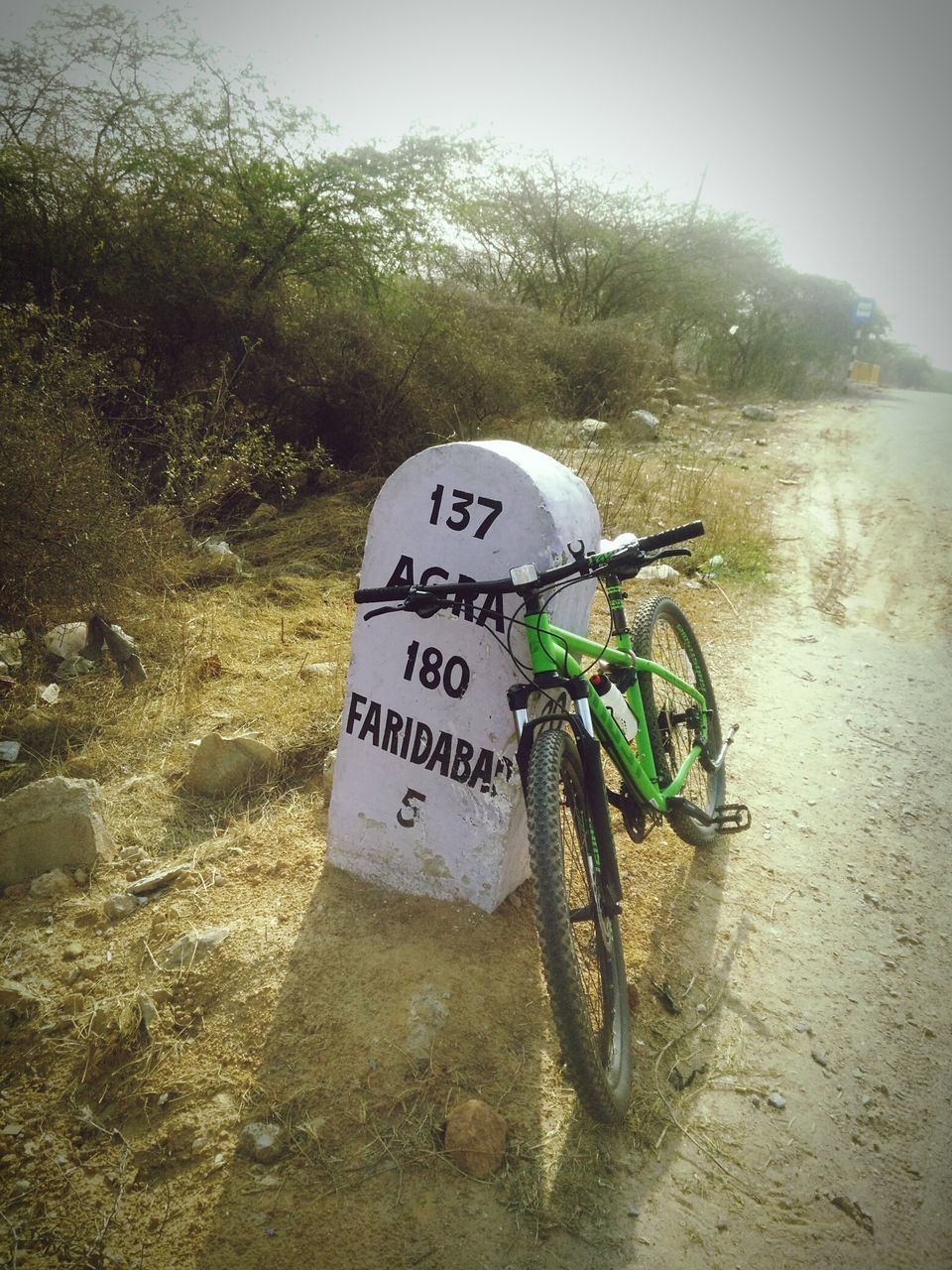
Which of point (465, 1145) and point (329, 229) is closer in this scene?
point (465, 1145)

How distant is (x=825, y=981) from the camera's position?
2.39 metres

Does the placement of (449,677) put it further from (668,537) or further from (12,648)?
(12,648)

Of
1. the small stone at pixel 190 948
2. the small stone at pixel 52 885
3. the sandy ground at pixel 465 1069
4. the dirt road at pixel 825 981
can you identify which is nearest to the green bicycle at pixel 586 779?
the sandy ground at pixel 465 1069

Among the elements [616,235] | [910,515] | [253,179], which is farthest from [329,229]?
[616,235]

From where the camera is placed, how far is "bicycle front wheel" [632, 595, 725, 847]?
261cm

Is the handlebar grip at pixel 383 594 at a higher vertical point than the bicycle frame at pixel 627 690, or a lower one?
higher

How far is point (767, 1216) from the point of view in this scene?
1712 millimetres

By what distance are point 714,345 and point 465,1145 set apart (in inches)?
879

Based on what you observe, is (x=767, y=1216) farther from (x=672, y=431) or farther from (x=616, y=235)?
(x=616, y=235)

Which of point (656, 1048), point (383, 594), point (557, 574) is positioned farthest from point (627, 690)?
point (656, 1048)

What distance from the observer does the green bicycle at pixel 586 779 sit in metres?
1.65

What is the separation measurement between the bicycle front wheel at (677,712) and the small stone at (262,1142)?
1616mm

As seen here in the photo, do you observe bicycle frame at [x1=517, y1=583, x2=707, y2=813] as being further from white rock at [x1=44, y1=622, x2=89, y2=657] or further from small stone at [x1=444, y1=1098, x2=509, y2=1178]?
white rock at [x1=44, y1=622, x2=89, y2=657]

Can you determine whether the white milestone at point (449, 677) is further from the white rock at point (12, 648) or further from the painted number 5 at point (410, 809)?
the white rock at point (12, 648)
